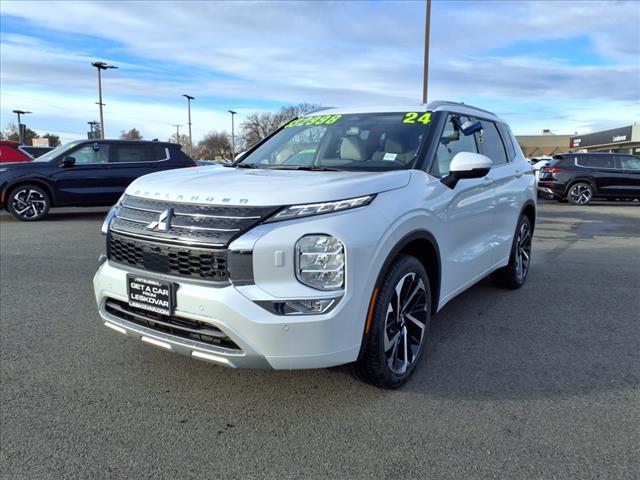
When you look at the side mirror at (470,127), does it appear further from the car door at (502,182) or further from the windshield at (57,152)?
the windshield at (57,152)

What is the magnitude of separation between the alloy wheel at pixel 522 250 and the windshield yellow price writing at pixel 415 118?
2199 millimetres

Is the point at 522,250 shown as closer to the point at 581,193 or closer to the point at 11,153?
the point at 581,193

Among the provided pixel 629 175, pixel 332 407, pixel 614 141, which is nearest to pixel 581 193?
pixel 629 175

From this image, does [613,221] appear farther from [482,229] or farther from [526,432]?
[526,432]

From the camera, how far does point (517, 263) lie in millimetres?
5562

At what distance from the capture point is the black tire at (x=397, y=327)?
2875mm

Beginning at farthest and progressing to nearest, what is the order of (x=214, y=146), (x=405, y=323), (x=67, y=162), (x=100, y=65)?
(x=214, y=146), (x=100, y=65), (x=67, y=162), (x=405, y=323)

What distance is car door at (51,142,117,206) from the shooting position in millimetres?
11109

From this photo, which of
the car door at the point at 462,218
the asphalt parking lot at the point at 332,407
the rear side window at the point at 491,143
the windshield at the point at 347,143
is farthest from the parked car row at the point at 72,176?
the car door at the point at 462,218

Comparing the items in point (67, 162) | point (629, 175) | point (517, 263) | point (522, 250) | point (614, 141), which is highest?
point (614, 141)

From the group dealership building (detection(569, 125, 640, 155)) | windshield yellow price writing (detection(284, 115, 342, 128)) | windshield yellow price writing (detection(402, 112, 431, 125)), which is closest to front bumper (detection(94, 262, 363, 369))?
windshield yellow price writing (detection(402, 112, 431, 125))

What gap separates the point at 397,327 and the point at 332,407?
0.62 m

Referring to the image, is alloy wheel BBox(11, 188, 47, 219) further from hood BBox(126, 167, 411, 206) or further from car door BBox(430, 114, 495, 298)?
car door BBox(430, 114, 495, 298)

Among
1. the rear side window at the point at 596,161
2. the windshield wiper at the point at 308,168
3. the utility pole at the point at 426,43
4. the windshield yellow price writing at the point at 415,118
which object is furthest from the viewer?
the utility pole at the point at 426,43
